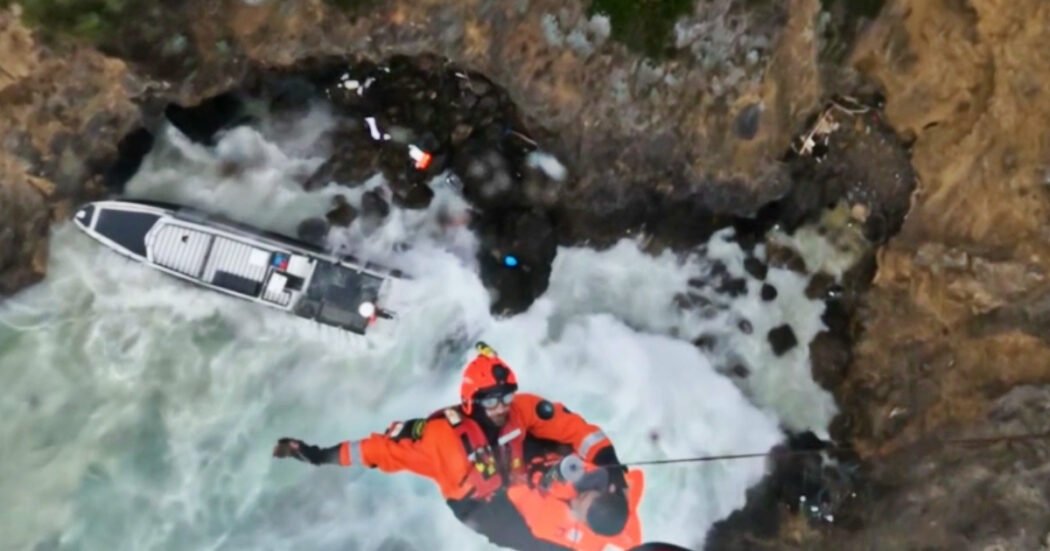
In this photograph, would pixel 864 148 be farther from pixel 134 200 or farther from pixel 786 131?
pixel 134 200

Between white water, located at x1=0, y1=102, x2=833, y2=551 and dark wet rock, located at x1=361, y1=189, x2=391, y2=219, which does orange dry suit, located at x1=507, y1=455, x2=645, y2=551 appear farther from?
dark wet rock, located at x1=361, y1=189, x2=391, y2=219

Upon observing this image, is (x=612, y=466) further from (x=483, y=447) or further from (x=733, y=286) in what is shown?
(x=733, y=286)

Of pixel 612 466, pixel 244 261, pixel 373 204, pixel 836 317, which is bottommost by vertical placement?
pixel 612 466

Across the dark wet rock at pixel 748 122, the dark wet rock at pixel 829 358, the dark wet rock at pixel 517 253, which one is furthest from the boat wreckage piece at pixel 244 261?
the dark wet rock at pixel 829 358

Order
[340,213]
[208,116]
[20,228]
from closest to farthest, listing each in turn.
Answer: [20,228], [208,116], [340,213]

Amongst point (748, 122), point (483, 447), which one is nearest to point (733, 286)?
point (748, 122)

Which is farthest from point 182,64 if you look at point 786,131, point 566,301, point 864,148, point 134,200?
point 864,148
